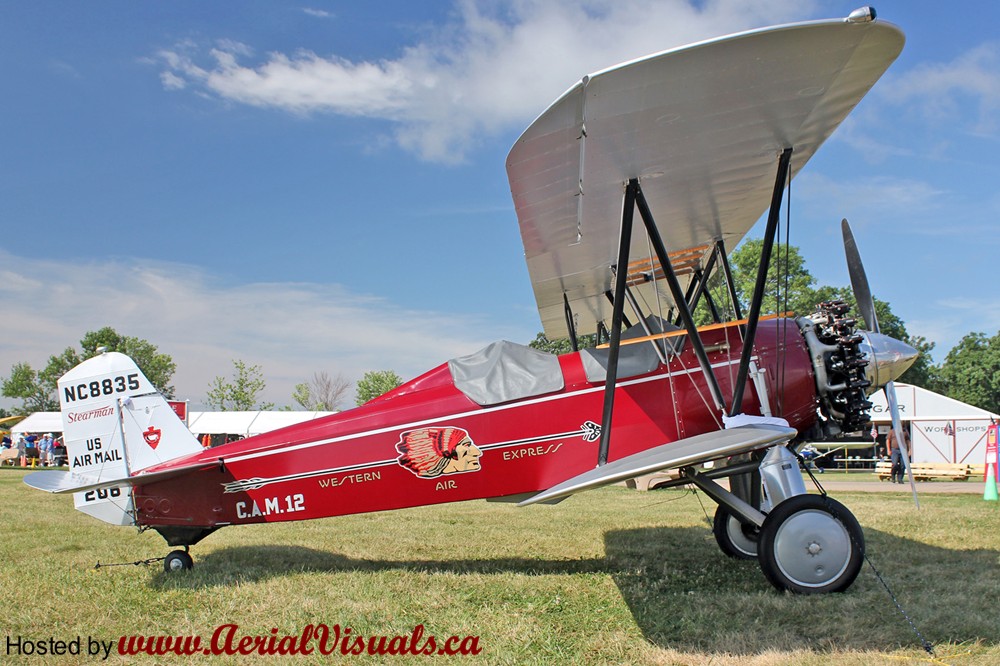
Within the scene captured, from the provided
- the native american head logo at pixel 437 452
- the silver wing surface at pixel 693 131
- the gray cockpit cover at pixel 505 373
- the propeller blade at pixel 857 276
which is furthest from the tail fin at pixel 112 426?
the propeller blade at pixel 857 276

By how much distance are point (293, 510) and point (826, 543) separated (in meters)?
3.95

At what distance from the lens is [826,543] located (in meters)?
4.34

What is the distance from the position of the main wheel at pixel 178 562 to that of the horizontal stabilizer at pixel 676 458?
3393 millimetres

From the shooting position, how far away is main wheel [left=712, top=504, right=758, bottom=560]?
6.00 meters

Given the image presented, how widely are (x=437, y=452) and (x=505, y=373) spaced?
0.83m

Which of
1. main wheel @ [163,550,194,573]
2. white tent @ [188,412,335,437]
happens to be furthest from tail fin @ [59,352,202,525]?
white tent @ [188,412,335,437]

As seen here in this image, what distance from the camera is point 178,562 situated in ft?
18.6

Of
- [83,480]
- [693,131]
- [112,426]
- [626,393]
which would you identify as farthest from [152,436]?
[693,131]

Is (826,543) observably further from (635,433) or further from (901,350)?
(901,350)

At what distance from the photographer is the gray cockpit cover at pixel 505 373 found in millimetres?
5332

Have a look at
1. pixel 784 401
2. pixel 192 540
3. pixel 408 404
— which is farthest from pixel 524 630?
pixel 192 540

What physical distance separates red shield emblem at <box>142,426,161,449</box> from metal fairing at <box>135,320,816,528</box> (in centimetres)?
63

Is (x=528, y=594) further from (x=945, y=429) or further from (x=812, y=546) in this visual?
(x=945, y=429)

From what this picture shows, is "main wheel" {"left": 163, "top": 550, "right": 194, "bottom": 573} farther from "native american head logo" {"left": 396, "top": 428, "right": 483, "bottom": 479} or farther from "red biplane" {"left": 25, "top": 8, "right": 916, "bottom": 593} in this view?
"native american head logo" {"left": 396, "top": 428, "right": 483, "bottom": 479}
